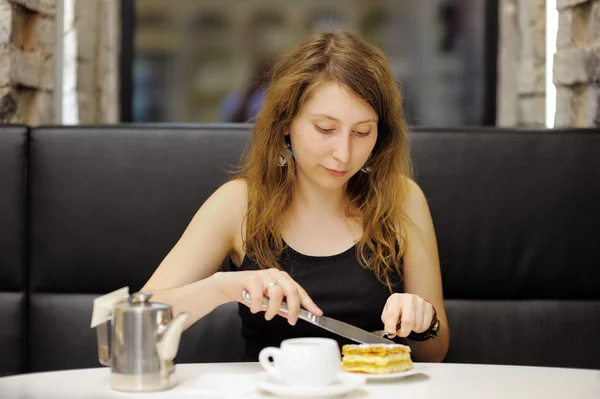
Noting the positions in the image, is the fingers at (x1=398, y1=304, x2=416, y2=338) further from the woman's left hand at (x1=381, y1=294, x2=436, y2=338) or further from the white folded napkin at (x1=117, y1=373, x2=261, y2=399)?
the white folded napkin at (x1=117, y1=373, x2=261, y2=399)

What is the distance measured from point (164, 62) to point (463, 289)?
6.60 m

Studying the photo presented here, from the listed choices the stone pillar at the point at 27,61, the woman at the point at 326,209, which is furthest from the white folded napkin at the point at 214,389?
the stone pillar at the point at 27,61

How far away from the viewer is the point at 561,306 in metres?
1.93

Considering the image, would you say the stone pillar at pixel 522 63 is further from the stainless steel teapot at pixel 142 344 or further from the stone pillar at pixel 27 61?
the stainless steel teapot at pixel 142 344

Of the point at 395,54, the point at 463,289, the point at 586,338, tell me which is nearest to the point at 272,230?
the point at 463,289

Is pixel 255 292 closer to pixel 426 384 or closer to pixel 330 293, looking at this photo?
pixel 426 384

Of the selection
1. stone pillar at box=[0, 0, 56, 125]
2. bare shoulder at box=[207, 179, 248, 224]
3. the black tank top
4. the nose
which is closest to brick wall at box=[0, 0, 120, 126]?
stone pillar at box=[0, 0, 56, 125]

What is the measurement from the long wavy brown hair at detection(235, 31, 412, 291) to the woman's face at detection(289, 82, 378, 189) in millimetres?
24

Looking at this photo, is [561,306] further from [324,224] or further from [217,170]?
[217,170]

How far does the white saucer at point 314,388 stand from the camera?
100cm

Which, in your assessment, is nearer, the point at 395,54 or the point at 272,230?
the point at 272,230

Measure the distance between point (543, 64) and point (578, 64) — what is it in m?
0.89

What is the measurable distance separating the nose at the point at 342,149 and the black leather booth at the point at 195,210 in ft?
1.47

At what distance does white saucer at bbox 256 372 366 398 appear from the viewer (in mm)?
1005
